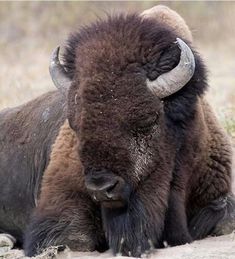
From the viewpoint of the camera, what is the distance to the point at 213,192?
5957 mm

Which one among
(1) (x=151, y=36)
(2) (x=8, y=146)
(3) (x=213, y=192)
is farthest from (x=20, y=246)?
(1) (x=151, y=36)

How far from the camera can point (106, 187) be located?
4957mm

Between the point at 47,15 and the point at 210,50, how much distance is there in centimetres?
476

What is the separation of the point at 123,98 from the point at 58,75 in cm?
74

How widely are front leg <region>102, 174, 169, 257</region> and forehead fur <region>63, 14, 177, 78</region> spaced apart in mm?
702

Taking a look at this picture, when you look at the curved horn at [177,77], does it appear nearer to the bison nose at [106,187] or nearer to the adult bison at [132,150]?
the adult bison at [132,150]

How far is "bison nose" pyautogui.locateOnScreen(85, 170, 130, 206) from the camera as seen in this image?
4953 mm

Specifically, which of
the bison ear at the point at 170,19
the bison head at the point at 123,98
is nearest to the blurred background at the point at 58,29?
the bison ear at the point at 170,19

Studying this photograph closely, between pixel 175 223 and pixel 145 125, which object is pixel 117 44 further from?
pixel 175 223

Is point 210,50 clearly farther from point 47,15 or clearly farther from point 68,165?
point 68,165

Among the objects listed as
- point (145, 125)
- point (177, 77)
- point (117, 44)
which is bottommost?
point (145, 125)

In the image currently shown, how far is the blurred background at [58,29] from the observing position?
666 inches

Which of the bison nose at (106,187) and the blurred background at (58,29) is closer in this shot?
the bison nose at (106,187)

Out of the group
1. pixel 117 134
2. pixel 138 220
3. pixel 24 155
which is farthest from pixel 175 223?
pixel 24 155
